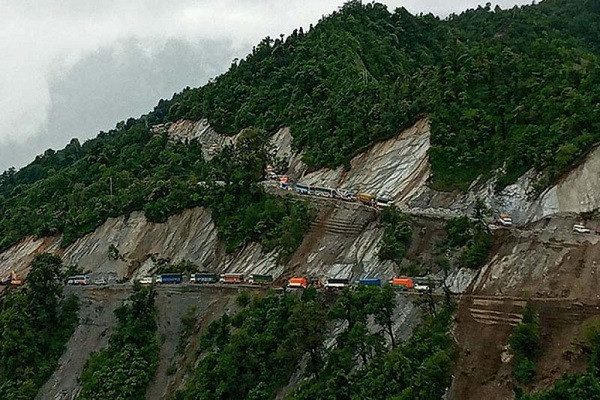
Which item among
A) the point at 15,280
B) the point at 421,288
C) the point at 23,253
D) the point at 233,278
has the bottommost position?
the point at 421,288

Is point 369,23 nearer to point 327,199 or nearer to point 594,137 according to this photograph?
point 327,199

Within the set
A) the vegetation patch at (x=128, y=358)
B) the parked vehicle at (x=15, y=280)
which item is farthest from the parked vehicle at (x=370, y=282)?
the parked vehicle at (x=15, y=280)

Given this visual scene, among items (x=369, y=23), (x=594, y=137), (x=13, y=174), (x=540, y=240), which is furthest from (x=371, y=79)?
(x=13, y=174)

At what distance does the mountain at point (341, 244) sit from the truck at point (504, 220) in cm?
49

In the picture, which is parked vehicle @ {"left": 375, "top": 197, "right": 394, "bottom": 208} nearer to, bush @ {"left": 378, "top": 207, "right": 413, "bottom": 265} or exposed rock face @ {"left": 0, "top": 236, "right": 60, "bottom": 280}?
bush @ {"left": 378, "top": 207, "right": 413, "bottom": 265}

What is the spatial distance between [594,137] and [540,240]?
1105cm

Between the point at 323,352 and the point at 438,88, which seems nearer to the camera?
the point at 323,352

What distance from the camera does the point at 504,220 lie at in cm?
5503

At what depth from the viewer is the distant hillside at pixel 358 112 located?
209ft

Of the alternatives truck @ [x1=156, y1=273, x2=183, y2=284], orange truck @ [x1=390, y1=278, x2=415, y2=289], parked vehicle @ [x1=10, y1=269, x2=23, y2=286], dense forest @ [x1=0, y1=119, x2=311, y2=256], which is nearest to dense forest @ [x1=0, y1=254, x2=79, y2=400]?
parked vehicle @ [x1=10, y1=269, x2=23, y2=286]

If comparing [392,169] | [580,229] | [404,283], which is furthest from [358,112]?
[580,229]

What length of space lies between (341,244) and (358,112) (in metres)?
21.0

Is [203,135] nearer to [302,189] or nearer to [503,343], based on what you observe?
[302,189]

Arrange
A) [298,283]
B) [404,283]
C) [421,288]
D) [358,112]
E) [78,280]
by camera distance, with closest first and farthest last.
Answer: [421,288]
[404,283]
[298,283]
[78,280]
[358,112]
